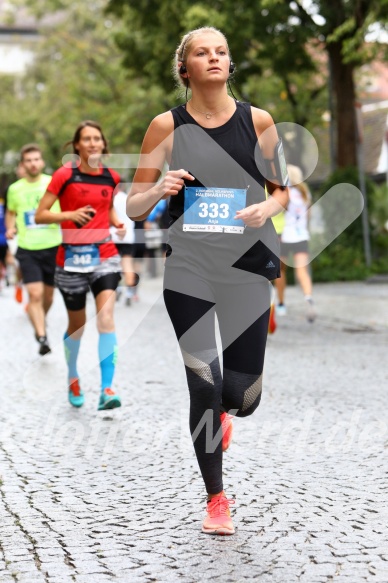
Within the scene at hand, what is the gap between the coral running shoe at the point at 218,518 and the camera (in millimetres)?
4168

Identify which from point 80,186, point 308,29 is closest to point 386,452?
point 80,186

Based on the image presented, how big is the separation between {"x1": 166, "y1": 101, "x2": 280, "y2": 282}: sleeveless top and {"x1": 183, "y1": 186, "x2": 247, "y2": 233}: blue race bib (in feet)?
0.07

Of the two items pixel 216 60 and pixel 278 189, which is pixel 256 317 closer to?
pixel 278 189

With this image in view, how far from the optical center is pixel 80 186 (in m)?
7.37

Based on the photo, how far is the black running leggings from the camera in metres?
4.27

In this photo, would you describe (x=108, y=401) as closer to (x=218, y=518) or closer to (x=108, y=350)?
(x=108, y=350)

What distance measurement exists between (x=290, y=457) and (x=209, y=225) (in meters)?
1.84

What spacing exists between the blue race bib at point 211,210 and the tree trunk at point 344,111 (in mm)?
19926

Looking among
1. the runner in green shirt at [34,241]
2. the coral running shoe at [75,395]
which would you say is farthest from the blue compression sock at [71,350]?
the runner in green shirt at [34,241]

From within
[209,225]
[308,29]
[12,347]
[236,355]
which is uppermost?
[308,29]

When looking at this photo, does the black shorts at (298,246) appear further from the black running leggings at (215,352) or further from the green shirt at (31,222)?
the black running leggings at (215,352)

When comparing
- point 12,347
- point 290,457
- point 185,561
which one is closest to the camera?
point 185,561

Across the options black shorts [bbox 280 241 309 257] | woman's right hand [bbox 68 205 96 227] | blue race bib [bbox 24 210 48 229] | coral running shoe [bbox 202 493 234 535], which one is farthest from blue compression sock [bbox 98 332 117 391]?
black shorts [bbox 280 241 309 257]

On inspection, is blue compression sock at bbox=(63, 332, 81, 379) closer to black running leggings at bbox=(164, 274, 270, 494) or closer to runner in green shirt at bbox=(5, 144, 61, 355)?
runner in green shirt at bbox=(5, 144, 61, 355)
